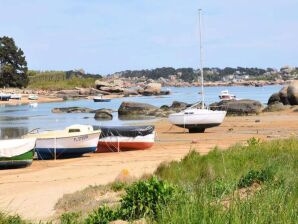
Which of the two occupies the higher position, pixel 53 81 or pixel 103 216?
pixel 103 216

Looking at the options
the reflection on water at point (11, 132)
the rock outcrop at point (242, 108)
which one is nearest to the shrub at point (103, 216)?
the reflection on water at point (11, 132)

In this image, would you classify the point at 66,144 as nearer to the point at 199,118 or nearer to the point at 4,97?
the point at 199,118

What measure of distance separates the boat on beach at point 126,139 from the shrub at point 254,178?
14550 mm

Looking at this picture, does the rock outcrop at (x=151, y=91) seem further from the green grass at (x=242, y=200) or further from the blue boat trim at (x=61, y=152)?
the green grass at (x=242, y=200)

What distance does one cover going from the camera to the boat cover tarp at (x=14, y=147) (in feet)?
63.7

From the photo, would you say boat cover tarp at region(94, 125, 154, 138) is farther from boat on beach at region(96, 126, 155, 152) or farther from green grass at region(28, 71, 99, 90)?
green grass at region(28, 71, 99, 90)

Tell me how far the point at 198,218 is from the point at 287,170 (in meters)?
4.28

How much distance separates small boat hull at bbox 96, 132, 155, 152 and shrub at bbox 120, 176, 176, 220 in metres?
Answer: 15.8

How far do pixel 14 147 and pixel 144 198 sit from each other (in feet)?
40.4

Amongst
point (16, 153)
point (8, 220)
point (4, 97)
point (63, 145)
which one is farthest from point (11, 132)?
point (4, 97)

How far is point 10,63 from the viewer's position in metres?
119

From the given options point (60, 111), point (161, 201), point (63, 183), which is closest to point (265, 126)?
point (63, 183)

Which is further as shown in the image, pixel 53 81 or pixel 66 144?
pixel 53 81

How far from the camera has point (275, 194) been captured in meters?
6.34
